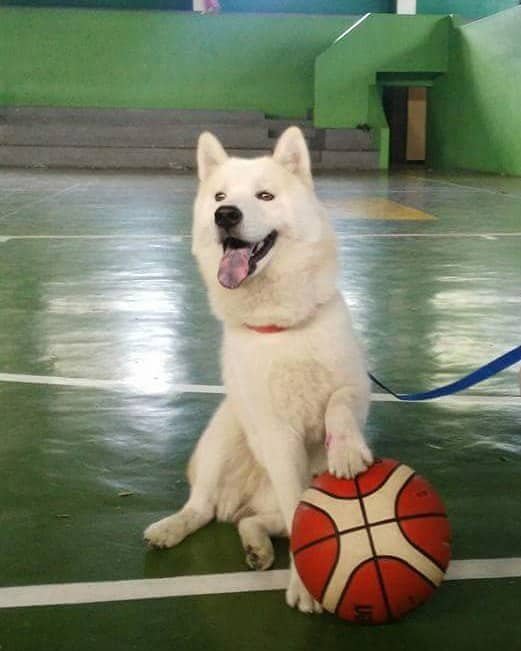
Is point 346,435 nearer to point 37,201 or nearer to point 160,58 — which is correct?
point 37,201

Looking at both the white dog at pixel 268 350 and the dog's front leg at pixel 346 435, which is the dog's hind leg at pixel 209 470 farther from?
the dog's front leg at pixel 346 435

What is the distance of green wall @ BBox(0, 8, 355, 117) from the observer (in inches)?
985

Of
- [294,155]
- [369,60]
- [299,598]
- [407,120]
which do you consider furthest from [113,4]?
[299,598]

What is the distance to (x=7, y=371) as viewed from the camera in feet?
15.7

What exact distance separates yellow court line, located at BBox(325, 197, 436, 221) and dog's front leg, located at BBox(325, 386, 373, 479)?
29.4 feet

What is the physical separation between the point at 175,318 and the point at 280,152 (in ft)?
10.2

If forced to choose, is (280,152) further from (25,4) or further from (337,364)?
(25,4)

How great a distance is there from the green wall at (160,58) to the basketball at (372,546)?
24.5 meters

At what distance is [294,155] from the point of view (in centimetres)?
299

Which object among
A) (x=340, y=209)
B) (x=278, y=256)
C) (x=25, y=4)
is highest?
(x=25, y=4)

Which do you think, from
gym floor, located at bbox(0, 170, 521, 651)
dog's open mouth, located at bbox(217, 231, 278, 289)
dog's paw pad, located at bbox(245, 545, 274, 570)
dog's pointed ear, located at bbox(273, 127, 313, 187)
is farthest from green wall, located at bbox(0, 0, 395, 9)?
dog's paw pad, located at bbox(245, 545, 274, 570)

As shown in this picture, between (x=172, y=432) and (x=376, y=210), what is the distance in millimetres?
9006

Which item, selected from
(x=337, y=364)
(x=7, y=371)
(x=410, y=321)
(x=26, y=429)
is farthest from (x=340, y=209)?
(x=337, y=364)

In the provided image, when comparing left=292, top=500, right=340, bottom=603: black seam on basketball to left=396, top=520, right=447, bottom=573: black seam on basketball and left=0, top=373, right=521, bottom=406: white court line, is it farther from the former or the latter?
left=0, top=373, right=521, bottom=406: white court line
